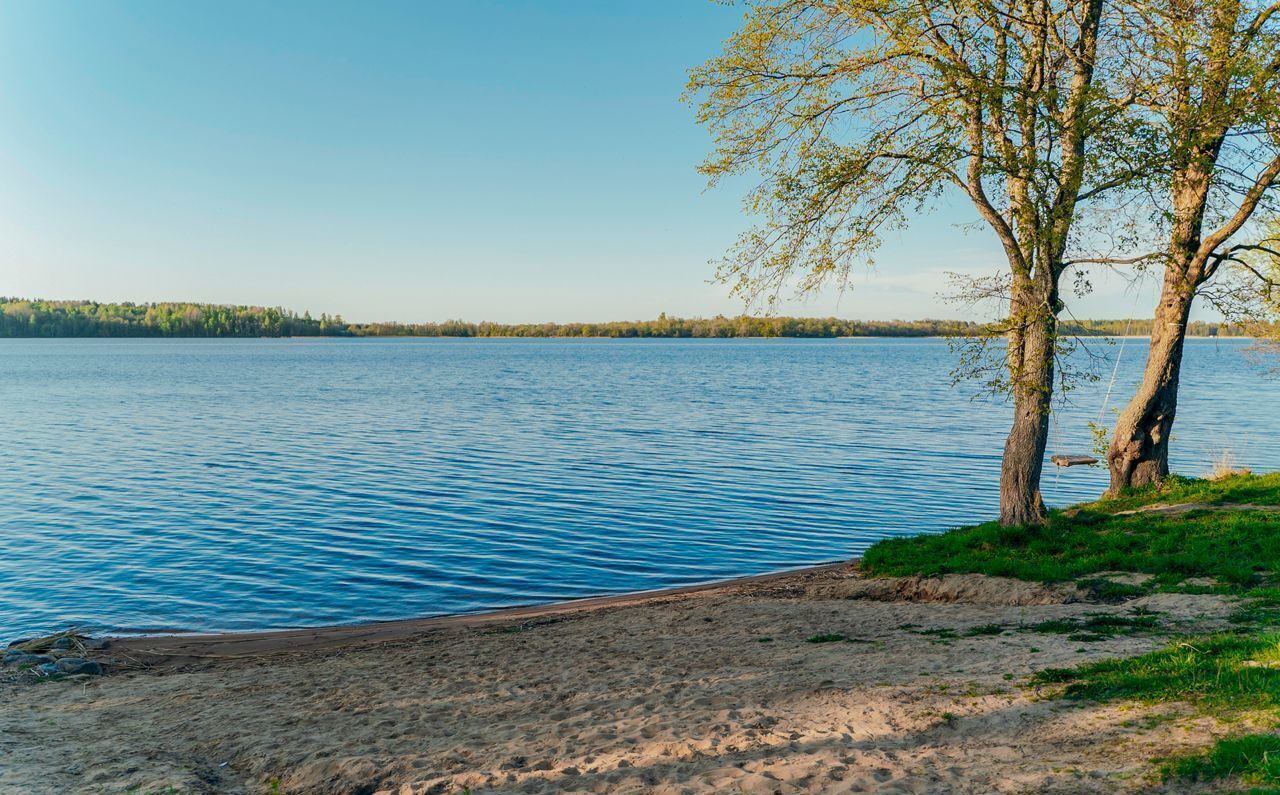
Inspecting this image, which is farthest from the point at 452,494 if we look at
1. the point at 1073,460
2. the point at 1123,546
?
the point at 1073,460

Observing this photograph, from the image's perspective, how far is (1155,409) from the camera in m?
19.6

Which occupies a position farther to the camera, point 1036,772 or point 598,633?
point 598,633

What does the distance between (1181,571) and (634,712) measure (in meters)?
9.46

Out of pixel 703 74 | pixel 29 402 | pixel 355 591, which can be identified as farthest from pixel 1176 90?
pixel 29 402

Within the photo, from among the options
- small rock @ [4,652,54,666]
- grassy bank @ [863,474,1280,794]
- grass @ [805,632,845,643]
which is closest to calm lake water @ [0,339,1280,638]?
small rock @ [4,652,54,666]

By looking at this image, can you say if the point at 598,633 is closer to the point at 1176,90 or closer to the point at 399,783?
the point at 399,783

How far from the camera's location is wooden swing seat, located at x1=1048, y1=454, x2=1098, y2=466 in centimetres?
2919

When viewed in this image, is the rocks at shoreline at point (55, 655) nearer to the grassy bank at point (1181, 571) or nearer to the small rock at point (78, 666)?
the small rock at point (78, 666)

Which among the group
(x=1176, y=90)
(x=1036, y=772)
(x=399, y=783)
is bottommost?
(x=399, y=783)

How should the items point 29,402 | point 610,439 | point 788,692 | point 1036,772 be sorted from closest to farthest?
point 1036,772 → point 788,692 → point 610,439 → point 29,402

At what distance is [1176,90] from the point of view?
50.2 ft

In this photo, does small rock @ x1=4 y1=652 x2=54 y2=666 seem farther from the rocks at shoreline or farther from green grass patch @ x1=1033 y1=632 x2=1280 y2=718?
green grass patch @ x1=1033 y1=632 x2=1280 y2=718

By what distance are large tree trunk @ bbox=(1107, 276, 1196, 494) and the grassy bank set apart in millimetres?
659

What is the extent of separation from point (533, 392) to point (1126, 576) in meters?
59.8
